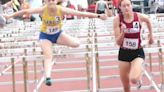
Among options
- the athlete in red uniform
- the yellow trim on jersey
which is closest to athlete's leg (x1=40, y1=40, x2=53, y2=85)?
the yellow trim on jersey

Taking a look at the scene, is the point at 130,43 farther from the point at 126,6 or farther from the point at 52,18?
the point at 52,18

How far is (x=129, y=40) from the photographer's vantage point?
26.9ft

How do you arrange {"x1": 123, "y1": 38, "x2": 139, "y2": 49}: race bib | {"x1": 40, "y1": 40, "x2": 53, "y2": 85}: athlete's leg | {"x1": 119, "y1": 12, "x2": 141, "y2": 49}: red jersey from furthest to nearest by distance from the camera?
1. {"x1": 40, "y1": 40, "x2": 53, "y2": 85}: athlete's leg
2. {"x1": 123, "y1": 38, "x2": 139, "y2": 49}: race bib
3. {"x1": 119, "y1": 12, "x2": 141, "y2": 49}: red jersey

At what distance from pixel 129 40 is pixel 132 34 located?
11cm

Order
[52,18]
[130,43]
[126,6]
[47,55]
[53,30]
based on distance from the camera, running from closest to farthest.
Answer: [126,6]
[130,43]
[47,55]
[52,18]
[53,30]

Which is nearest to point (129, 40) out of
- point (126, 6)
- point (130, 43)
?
point (130, 43)

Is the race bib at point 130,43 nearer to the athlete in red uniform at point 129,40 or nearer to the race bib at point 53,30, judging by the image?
the athlete in red uniform at point 129,40

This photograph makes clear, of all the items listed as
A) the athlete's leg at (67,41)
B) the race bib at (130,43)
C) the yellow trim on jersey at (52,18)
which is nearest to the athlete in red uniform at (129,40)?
the race bib at (130,43)

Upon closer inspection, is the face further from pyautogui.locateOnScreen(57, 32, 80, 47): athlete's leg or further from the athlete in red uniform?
pyautogui.locateOnScreen(57, 32, 80, 47): athlete's leg

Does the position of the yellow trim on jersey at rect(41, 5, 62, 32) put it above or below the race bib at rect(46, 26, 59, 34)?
above

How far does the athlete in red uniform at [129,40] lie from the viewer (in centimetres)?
792

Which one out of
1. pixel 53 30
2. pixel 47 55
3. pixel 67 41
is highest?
pixel 53 30

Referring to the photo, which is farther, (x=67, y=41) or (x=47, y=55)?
(x=67, y=41)

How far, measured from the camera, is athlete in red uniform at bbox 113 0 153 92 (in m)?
7.92
